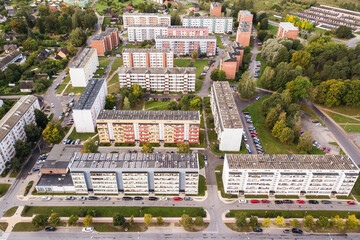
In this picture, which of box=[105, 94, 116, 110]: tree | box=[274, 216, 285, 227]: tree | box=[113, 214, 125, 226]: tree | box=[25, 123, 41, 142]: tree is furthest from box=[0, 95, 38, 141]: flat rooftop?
box=[274, 216, 285, 227]: tree

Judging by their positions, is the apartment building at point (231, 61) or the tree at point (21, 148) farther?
the apartment building at point (231, 61)

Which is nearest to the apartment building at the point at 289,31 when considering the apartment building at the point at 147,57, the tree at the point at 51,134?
the apartment building at the point at 147,57

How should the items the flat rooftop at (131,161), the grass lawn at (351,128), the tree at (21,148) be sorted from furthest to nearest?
the grass lawn at (351,128) < the tree at (21,148) < the flat rooftop at (131,161)

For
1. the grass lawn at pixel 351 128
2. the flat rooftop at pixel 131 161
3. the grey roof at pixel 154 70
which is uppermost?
the grey roof at pixel 154 70

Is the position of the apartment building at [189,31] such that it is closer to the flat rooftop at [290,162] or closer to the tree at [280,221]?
the flat rooftop at [290,162]

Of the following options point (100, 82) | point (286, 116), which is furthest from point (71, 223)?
point (286, 116)

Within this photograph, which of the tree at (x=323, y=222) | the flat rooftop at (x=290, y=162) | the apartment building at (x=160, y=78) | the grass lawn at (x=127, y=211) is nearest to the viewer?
the tree at (x=323, y=222)
